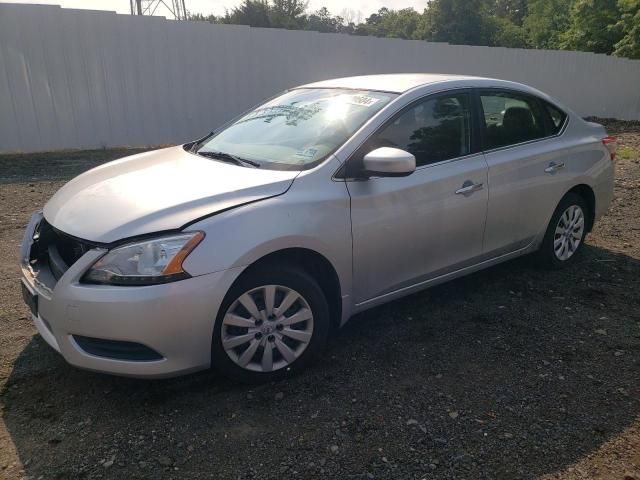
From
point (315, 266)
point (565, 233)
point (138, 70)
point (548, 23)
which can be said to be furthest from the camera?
point (548, 23)

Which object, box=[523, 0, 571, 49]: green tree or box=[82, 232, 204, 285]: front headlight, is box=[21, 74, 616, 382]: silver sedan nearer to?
box=[82, 232, 204, 285]: front headlight

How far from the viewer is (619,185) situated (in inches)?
317

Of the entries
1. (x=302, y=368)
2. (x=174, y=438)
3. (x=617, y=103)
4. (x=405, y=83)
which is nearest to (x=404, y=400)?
(x=302, y=368)

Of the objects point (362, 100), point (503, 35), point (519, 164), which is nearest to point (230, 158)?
point (362, 100)

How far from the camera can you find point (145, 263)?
257 cm

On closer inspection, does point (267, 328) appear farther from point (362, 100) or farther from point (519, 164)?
point (519, 164)

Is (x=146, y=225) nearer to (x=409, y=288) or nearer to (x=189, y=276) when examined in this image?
(x=189, y=276)

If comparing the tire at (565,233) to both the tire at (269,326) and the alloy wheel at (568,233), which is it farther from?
the tire at (269,326)

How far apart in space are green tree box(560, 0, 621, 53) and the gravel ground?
30816mm

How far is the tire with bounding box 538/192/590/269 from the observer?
454 centimetres

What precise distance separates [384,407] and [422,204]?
1.31 meters

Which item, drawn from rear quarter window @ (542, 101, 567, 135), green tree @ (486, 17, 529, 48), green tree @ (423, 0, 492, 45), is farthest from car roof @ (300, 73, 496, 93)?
green tree @ (423, 0, 492, 45)

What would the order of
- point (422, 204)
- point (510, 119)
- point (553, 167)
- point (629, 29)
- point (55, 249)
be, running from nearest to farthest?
point (55, 249) → point (422, 204) → point (510, 119) → point (553, 167) → point (629, 29)

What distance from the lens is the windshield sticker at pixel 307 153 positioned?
10.6 feet
